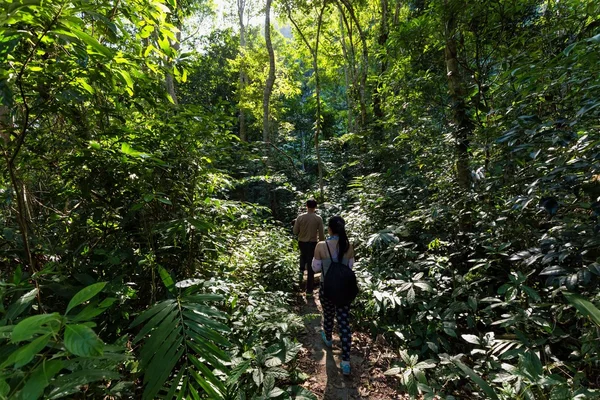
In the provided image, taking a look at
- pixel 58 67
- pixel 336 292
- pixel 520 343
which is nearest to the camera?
pixel 58 67

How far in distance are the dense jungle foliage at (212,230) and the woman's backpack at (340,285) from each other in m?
0.53

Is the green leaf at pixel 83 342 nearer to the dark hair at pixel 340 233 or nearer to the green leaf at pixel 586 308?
the green leaf at pixel 586 308

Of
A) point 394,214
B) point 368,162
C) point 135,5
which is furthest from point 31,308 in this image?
point 368,162

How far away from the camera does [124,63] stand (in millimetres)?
2012

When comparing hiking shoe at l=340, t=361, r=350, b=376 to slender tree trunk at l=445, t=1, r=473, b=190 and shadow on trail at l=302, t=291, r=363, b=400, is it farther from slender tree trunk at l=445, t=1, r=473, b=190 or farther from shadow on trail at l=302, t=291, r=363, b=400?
slender tree trunk at l=445, t=1, r=473, b=190

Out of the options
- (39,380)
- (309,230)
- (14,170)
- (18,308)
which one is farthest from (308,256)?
(39,380)

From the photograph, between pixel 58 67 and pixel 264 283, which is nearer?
pixel 58 67

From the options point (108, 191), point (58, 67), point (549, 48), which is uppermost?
point (549, 48)

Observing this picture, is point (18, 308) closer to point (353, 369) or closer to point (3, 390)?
point (3, 390)

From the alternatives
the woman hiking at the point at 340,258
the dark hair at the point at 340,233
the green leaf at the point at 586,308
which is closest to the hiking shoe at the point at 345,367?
the woman hiking at the point at 340,258

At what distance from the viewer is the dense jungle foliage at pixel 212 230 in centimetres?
138

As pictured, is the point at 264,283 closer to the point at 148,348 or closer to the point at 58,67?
the point at 148,348

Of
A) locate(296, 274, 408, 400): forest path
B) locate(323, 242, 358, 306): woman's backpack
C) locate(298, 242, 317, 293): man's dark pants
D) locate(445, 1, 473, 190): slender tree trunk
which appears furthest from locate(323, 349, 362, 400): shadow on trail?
locate(445, 1, 473, 190): slender tree trunk

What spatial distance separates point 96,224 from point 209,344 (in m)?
1.64
